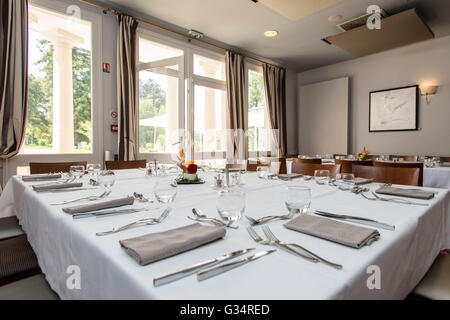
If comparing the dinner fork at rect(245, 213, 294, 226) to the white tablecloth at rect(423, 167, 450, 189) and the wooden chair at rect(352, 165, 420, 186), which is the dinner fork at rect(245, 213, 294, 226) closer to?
the wooden chair at rect(352, 165, 420, 186)

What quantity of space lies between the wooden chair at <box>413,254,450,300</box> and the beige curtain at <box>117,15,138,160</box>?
11.7 ft

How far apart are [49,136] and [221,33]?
322 cm

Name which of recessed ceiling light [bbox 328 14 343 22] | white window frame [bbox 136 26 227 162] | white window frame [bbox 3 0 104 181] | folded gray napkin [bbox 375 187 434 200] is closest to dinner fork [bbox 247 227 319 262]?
folded gray napkin [bbox 375 187 434 200]

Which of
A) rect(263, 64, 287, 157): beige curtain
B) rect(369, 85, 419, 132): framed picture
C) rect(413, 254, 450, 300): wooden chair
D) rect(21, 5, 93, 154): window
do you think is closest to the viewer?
rect(413, 254, 450, 300): wooden chair

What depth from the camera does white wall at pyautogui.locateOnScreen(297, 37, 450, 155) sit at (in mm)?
4750

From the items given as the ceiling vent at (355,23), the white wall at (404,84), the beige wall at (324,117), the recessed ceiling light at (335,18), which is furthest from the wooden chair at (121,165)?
the white wall at (404,84)

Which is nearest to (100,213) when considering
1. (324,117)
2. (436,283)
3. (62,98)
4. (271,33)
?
(436,283)

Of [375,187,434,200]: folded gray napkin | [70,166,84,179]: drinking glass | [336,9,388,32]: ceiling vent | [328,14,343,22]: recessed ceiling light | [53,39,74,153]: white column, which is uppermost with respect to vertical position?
[328,14,343,22]: recessed ceiling light

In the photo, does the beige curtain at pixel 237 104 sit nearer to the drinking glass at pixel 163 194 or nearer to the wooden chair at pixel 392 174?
the wooden chair at pixel 392 174

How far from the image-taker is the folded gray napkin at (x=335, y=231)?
0.65 metres

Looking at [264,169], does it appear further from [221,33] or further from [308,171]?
[221,33]

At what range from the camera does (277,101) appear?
6.22 meters

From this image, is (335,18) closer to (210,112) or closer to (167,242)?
(210,112)
